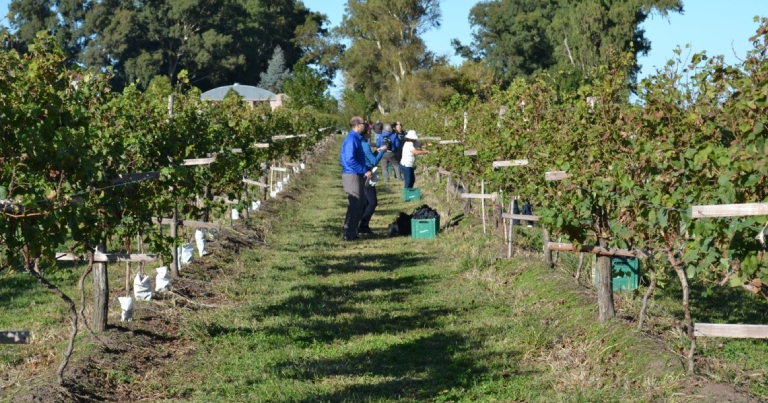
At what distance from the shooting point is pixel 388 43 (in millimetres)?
59844

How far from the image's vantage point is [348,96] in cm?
5872

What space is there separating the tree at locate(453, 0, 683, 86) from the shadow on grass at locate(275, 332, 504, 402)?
1013 inches

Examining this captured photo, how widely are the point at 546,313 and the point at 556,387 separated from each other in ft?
6.78

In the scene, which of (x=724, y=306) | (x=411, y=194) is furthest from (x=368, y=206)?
(x=724, y=306)

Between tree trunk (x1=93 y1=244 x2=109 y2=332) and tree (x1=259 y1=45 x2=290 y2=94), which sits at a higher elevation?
tree (x1=259 y1=45 x2=290 y2=94)

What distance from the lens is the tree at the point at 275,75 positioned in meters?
78.7

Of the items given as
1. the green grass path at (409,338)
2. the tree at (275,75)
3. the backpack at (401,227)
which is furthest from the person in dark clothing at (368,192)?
the tree at (275,75)

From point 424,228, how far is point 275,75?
68.1 meters

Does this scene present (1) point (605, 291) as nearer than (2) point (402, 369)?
No

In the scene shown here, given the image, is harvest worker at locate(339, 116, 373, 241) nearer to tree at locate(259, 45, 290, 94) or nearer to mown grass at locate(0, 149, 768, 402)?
mown grass at locate(0, 149, 768, 402)

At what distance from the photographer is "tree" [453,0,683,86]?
45.9 metres

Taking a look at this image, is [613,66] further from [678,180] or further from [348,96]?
[348,96]

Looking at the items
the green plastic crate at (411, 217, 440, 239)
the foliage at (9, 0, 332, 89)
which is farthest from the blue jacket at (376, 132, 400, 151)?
the foliage at (9, 0, 332, 89)

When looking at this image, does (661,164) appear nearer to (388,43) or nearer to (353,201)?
(353,201)
